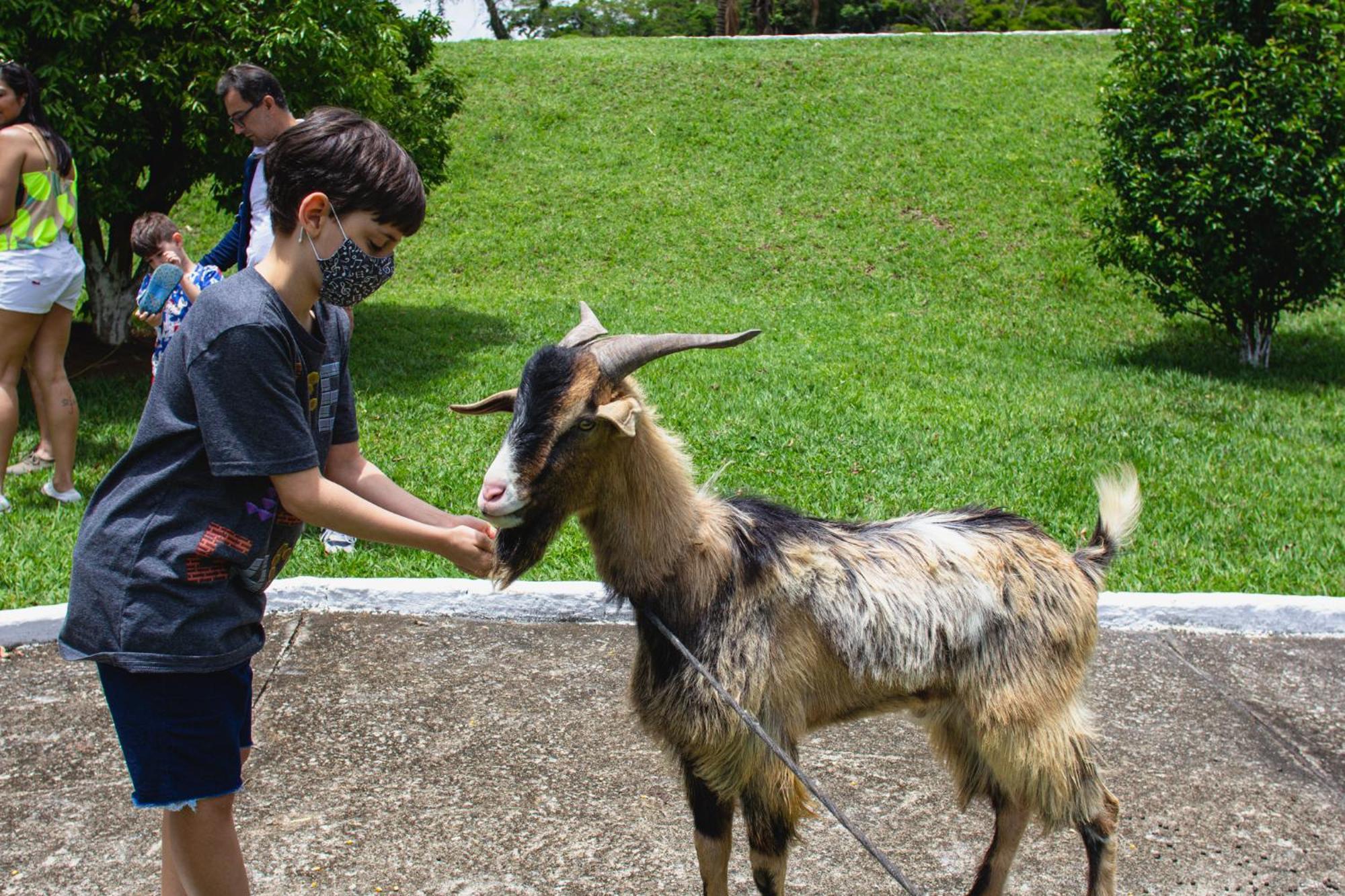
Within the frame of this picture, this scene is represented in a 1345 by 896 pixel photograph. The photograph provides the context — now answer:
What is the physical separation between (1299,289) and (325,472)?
36.9 ft

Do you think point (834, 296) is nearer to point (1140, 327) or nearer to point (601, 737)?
point (1140, 327)

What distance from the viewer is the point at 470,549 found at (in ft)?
8.68

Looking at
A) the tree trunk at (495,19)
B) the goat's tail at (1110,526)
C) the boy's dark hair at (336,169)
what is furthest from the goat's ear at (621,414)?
the tree trunk at (495,19)

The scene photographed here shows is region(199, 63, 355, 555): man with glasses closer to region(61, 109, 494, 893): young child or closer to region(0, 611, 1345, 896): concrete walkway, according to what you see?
region(0, 611, 1345, 896): concrete walkway

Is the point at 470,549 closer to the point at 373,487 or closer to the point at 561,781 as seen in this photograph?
the point at 373,487

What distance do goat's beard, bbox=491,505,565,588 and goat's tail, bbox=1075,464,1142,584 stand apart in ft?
5.46

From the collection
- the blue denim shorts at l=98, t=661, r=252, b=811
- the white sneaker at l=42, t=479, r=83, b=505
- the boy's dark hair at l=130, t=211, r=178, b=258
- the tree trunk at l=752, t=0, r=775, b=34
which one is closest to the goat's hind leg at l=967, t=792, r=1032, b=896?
the blue denim shorts at l=98, t=661, r=252, b=811

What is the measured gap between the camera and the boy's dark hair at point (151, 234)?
6.16 metres

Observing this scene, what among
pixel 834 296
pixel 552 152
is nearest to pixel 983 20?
pixel 552 152

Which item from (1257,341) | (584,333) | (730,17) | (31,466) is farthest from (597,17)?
(584,333)

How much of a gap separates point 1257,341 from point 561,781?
10.6 meters

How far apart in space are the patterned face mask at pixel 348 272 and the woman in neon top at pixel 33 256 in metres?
4.31

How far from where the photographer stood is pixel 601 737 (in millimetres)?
4293

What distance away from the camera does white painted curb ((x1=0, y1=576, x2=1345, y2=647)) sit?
5316 millimetres
